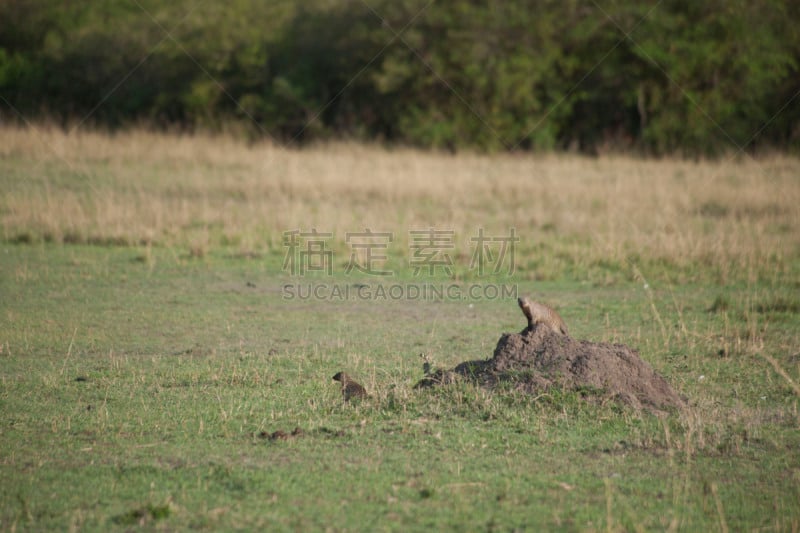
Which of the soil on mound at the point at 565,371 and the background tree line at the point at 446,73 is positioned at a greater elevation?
the background tree line at the point at 446,73

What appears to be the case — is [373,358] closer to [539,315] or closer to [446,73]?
[539,315]

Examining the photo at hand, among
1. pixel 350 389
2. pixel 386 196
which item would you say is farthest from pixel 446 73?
pixel 350 389

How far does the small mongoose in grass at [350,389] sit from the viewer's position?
6430 mm

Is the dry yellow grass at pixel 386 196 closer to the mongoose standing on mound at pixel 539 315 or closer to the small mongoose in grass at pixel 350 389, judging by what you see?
the mongoose standing on mound at pixel 539 315

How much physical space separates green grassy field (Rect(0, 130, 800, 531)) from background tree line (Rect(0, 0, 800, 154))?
26.7ft

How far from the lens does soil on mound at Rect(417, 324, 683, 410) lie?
6.28m

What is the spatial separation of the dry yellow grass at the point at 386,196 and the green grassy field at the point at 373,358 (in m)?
0.08

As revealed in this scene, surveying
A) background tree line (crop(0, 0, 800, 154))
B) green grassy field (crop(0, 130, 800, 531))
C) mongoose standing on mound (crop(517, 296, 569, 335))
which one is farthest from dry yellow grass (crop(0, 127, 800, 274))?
mongoose standing on mound (crop(517, 296, 569, 335))

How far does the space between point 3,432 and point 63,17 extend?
2737cm

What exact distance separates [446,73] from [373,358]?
61.2 feet

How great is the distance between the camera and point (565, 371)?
20.8 feet

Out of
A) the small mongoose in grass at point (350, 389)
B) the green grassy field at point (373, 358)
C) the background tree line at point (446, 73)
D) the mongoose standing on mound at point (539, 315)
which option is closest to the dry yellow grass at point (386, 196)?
the green grassy field at point (373, 358)

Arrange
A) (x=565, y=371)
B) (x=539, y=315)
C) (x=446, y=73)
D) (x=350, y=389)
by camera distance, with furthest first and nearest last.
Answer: (x=446, y=73), (x=539, y=315), (x=350, y=389), (x=565, y=371)

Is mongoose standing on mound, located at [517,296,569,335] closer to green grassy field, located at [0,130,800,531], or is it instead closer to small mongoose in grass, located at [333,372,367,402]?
green grassy field, located at [0,130,800,531]
